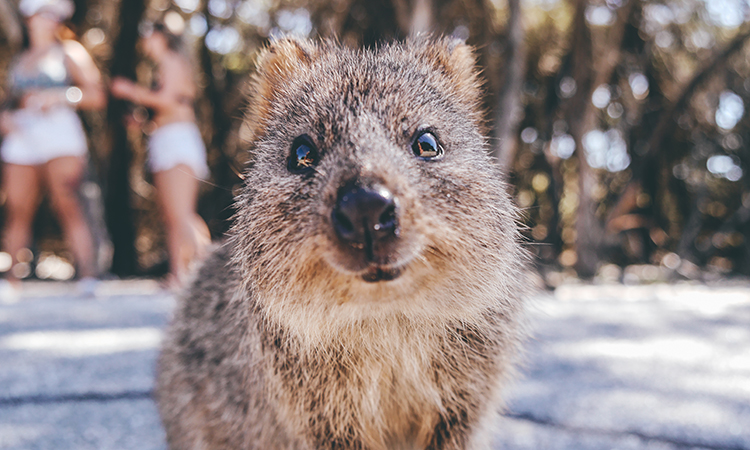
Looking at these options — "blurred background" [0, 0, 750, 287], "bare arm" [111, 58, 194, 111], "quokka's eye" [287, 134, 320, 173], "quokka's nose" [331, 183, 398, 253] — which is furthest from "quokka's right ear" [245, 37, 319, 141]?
"blurred background" [0, 0, 750, 287]

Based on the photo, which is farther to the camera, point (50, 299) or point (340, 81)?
point (50, 299)

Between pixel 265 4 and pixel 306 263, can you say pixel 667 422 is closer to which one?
pixel 306 263

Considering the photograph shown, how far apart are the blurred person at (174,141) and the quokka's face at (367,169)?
284 centimetres

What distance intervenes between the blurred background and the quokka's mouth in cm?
655

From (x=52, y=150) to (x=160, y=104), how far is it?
→ 1.12 m

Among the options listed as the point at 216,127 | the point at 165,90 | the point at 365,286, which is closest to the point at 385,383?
the point at 365,286

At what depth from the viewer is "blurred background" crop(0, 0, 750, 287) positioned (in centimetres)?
852

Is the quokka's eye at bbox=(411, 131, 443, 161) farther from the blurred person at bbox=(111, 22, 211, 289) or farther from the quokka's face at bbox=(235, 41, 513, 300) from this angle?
the blurred person at bbox=(111, 22, 211, 289)

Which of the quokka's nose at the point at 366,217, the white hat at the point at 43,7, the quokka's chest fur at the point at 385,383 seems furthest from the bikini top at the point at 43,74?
the quokka's nose at the point at 366,217

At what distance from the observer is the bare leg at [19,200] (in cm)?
481

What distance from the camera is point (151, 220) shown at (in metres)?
13.0

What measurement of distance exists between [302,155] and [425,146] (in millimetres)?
361

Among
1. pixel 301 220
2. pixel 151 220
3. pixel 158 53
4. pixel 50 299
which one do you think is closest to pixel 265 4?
pixel 151 220

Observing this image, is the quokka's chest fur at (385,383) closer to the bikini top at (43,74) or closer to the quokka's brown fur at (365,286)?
the quokka's brown fur at (365,286)
